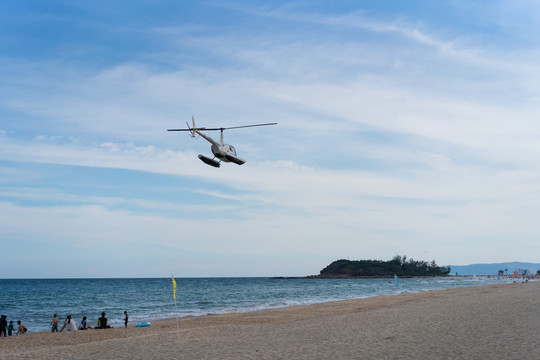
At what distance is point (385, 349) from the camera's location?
12680mm

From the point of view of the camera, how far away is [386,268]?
589ft

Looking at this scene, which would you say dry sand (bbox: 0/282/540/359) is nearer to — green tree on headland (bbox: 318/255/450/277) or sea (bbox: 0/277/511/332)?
sea (bbox: 0/277/511/332)

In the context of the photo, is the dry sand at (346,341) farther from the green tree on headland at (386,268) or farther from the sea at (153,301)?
the green tree on headland at (386,268)

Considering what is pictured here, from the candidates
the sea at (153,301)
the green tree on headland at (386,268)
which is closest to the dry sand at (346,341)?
the sea at (153,301)

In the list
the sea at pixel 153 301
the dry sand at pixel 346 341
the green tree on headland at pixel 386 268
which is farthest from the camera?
the green tree on headland at pixel 386 268

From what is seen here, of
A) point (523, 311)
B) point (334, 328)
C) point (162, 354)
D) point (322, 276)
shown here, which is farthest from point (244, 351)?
point (322, 276)

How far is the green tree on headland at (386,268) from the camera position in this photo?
580 feet

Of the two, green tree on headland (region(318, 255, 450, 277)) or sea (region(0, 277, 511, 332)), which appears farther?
green tree on headland (region(318, 255, 450, 277))

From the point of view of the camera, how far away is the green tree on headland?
176750mm

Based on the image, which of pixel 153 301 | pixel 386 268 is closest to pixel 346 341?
pixel 153 301

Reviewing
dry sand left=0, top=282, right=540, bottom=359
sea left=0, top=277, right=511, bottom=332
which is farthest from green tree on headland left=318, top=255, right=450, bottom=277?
dry sand left=0, top=282, right=540, bottom=359

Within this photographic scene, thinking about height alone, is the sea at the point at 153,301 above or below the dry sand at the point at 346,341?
below

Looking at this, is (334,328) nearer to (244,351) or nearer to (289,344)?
(289,344)

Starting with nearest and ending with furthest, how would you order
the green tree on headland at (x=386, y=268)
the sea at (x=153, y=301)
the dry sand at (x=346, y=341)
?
the dry sand at (x=346, y=341) → the sea at (x=153, y=301) → the green tree on headland at (x=386, y=268)
